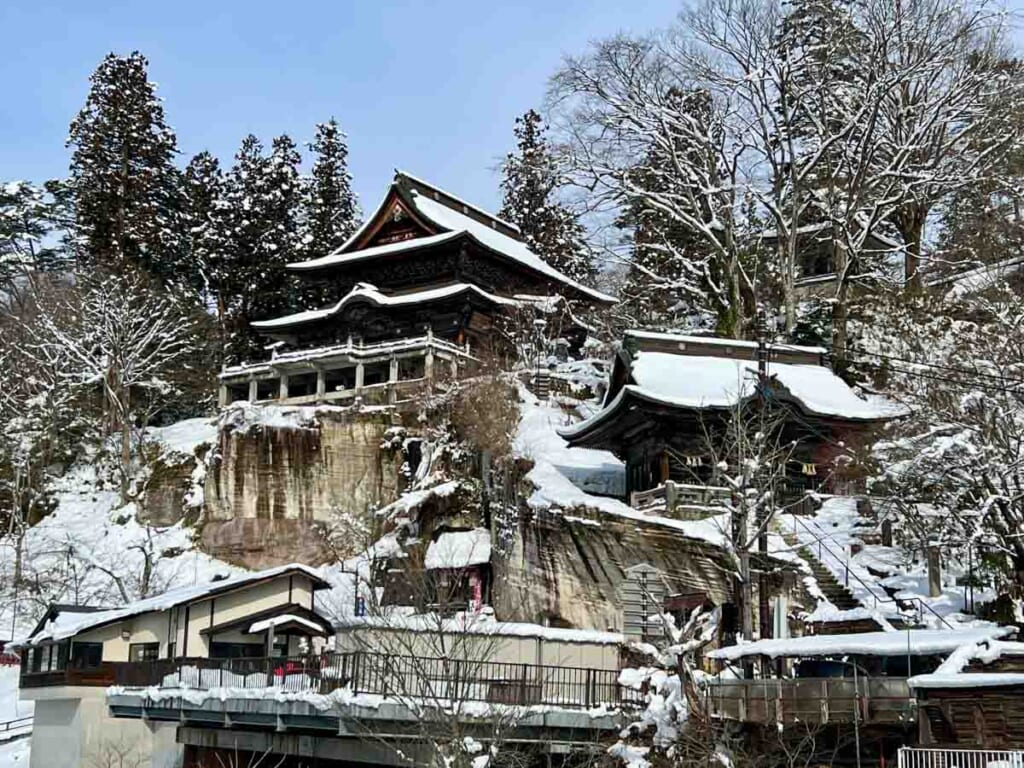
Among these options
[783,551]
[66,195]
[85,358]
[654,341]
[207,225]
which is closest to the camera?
[783,551]

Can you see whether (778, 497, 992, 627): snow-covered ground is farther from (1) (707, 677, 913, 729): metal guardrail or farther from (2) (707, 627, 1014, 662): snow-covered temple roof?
(1) (707, 677, 913, 729): metal guardrail

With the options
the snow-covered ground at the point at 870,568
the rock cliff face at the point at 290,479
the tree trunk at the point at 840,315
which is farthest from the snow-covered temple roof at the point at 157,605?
the tree trunk at the point at 840,315

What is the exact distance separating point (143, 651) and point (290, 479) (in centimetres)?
1164

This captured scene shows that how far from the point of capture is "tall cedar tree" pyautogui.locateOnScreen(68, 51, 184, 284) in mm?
57219

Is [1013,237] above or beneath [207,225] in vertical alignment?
beneath

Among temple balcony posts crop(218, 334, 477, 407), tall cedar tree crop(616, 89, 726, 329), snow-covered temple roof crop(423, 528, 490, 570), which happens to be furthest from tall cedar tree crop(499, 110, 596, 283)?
snow-covered temple roof crop(423, 528, 490, 570)

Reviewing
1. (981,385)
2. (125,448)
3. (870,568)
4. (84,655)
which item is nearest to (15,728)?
(84,655)

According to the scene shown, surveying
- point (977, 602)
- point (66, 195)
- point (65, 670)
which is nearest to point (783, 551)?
point (977, 602)

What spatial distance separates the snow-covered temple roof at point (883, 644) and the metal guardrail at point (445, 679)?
8.29 ft

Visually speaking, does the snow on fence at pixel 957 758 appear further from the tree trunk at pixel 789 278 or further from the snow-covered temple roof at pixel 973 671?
the tree trunk at pixel 789 278

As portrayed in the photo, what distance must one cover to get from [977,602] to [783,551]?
4294 mm

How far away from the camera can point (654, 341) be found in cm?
3572

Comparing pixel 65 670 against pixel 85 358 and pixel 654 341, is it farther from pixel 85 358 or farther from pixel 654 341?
pixel 85 358

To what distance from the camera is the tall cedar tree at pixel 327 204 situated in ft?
198
